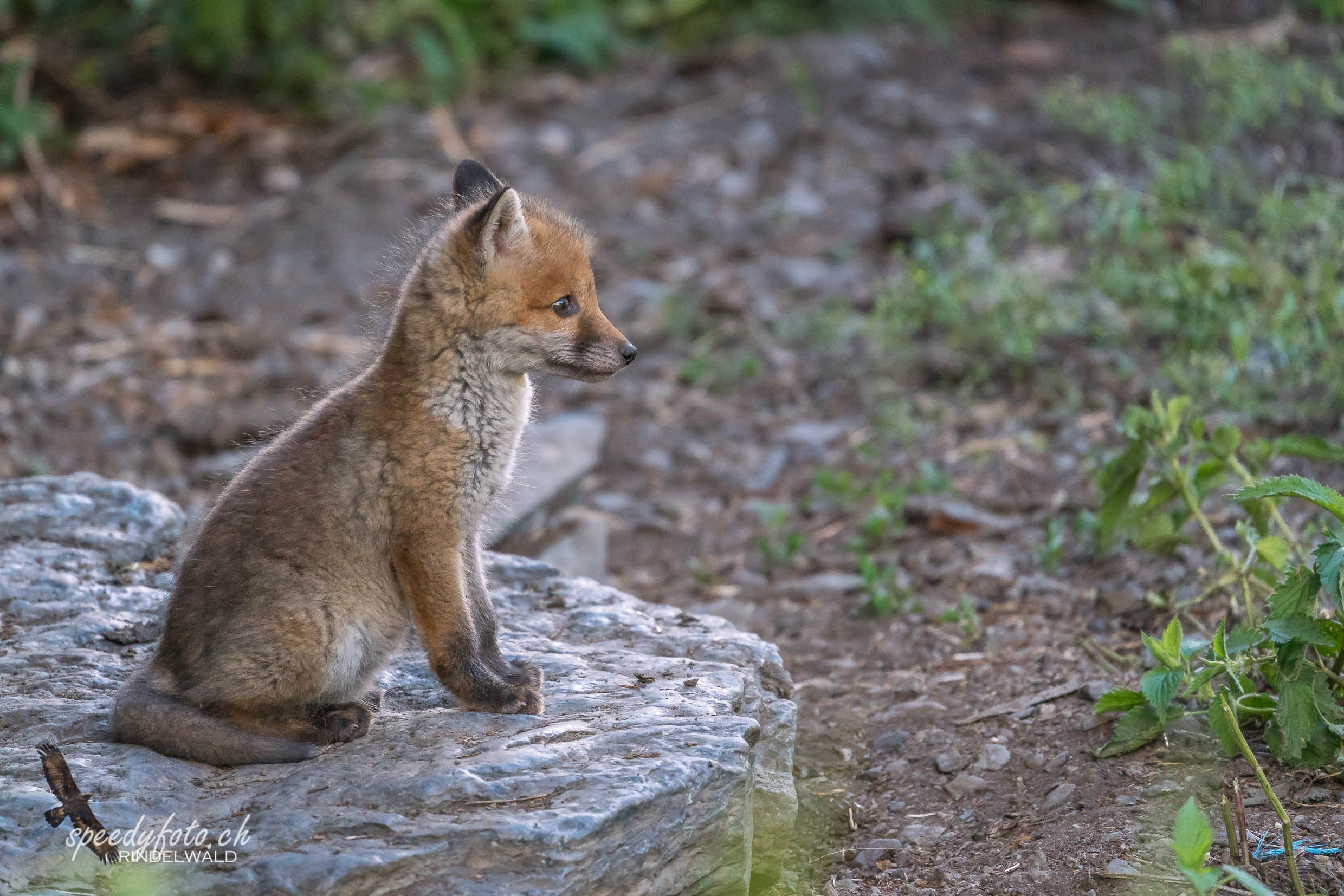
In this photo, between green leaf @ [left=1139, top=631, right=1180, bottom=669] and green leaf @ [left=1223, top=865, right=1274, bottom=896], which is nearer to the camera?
green leaf @ [left=1223, top=865, right=1274, bottom=896]

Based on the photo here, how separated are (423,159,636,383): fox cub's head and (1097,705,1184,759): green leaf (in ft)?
7.11

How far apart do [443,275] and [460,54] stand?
7.94 m

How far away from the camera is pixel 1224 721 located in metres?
4.16

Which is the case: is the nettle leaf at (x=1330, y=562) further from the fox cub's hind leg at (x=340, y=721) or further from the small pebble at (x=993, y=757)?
the fox cub's hind leg at (x=340, y=721)

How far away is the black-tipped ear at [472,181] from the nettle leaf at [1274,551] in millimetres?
3222

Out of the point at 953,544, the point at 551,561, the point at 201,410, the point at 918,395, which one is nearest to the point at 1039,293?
the point at 918,395

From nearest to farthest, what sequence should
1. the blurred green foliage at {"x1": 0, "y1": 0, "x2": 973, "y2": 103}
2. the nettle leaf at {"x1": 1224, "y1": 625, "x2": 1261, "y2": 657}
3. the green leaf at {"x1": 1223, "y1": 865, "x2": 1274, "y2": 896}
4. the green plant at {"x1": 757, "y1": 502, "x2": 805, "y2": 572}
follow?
the green leaf at {"x1": 1223, "y1": 865, "x2": 1274, "y2": 896} < the nettle leaf at {"x1": 1224, "y1": 625, "x2": 1261, "y2": 657} < the green plant at {"x1": 757, "y1": 502, "x2": 805, "y2": 572} < the blurred green foliage at {"x1": 0, "y1": 0, "x2": 973, "y2": 103}

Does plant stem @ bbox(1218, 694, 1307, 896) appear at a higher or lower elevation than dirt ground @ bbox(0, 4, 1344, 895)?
higher

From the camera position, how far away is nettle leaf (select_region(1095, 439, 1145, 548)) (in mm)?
5551

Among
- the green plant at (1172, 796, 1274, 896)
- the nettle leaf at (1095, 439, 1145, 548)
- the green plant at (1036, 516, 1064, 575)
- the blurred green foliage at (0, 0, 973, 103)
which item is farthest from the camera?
the blurred green foliage at (0, 0, 973, 103)

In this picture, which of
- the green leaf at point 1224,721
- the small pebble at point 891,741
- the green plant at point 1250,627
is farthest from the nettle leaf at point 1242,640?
the small pebble at point 891,741

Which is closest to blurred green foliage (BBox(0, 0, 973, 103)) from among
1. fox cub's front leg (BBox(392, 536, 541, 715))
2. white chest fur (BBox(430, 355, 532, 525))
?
white chest fur (BBox(430, 355, 532, 525))

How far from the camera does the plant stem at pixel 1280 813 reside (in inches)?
141

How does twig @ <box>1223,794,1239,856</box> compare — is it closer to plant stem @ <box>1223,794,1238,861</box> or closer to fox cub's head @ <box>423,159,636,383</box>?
plant stem @ <box>1223,794,1238,861</box>
